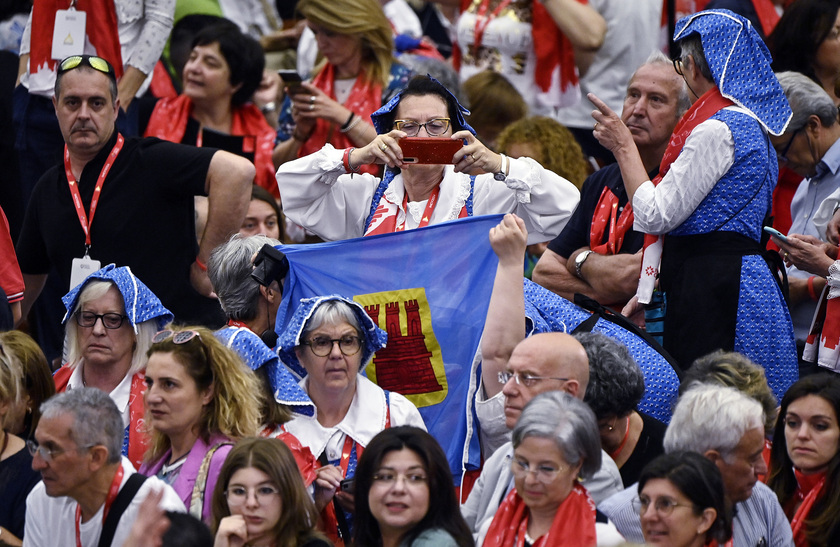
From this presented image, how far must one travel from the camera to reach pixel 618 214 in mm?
6500

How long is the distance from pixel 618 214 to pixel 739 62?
3.17ft

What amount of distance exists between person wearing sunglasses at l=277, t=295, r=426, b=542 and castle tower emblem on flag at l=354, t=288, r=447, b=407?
0.24m

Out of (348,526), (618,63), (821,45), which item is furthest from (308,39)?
(348,526)

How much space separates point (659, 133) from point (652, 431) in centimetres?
172

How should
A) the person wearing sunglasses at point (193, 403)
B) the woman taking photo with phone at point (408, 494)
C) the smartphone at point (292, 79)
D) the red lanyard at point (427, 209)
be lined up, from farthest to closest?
the smartphone at point (292, 79)
the red lanyard at point (427, 209)
the person wearing sunglasses at point (193, 403)
the woman taking photo with phone at point (408, 494)

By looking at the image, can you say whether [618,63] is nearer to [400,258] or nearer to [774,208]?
[774,208]

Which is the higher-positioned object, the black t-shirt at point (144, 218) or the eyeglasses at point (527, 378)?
the black t-shirt at point (144, 218)

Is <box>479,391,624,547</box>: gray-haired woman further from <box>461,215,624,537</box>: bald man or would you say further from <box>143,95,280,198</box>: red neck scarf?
<box>143,95,280,198</box>: red neck scarf

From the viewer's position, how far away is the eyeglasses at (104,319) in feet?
19.2

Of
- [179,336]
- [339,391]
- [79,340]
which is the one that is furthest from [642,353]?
[79,340]

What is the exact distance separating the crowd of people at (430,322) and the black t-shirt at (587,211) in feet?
0.06

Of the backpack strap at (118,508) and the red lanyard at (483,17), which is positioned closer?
the backpack strap at (118,508)

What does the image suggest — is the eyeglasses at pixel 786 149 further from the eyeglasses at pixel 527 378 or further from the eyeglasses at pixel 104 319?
the eyeglasses at pixel 104 319

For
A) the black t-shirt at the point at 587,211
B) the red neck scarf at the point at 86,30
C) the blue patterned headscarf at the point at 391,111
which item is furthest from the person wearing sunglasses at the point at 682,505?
the red neck scarf at the point at 86,30
